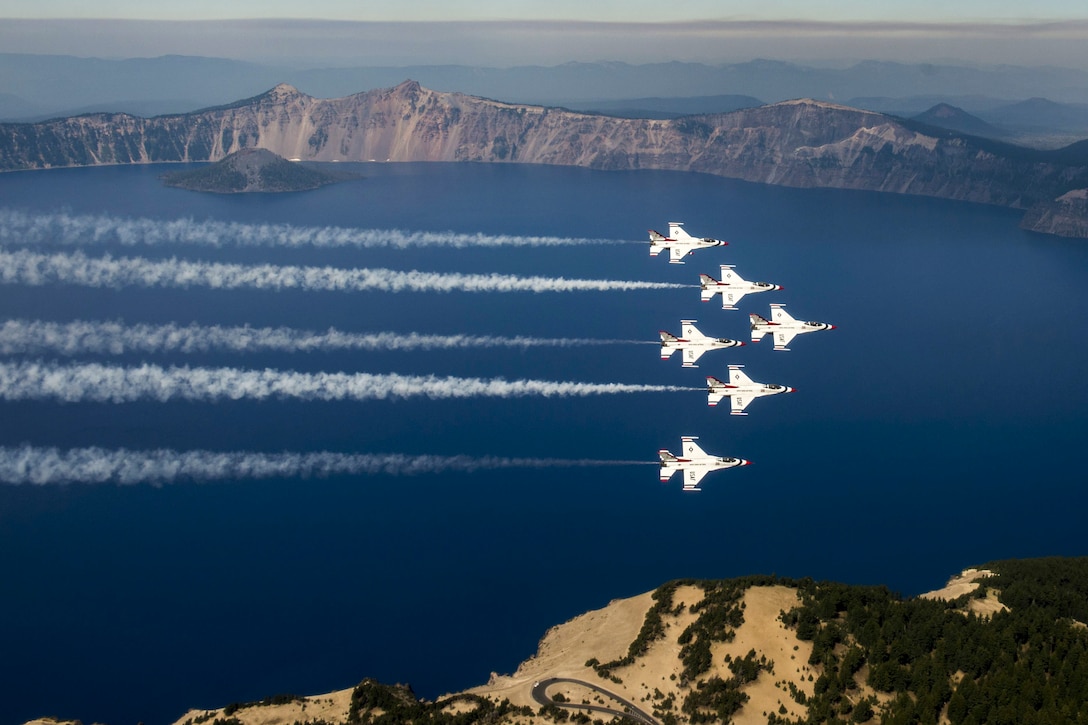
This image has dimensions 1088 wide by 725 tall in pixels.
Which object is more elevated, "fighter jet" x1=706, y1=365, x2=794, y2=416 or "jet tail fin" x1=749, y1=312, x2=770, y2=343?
"jet tail fin" x1=749, y1=312, x2=770, y2=343

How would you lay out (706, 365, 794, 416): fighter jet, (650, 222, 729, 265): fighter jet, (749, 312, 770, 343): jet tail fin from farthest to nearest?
(650, 222, 729, 265): fighter jet < (749, 312, 770, 343): jet tail fin < (706, 365, 794, 416): fighter jet

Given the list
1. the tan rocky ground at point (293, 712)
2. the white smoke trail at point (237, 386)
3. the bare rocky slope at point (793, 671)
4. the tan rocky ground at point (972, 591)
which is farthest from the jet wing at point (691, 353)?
the tan rocky ground at point (293, 712)

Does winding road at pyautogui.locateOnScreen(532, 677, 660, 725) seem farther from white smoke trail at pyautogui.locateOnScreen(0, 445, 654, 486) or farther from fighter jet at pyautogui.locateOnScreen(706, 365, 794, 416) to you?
white smoke trail at pyautogui.locateOnScreen(0, 445, 654, 486)

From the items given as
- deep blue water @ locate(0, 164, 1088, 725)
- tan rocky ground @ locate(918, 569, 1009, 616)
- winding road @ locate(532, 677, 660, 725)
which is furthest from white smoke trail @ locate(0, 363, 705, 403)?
winding road @ locate(532, 677, 660, 725)

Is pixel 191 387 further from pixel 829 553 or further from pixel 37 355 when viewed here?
pixel 829 553

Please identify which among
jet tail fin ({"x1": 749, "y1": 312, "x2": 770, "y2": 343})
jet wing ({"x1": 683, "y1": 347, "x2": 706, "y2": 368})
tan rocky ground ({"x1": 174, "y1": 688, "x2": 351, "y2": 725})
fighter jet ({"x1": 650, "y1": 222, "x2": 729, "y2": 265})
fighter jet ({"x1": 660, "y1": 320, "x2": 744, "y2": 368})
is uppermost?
fighter jet ({"x1": 650, "y1": 222, "x2": 729, "y2": 265})

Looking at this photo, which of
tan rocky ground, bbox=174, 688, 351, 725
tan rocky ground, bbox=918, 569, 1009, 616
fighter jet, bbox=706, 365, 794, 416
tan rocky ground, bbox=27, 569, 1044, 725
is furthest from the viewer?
fighter jet, bbox=706, 365, 794, 416
